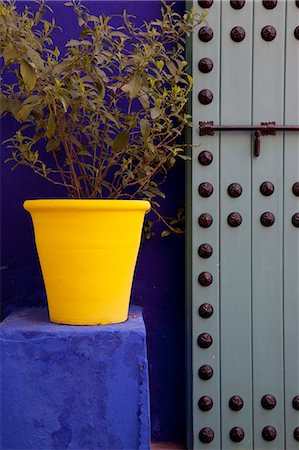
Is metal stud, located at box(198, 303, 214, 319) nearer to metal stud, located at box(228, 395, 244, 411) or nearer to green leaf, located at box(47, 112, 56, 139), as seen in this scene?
metal stud, located at box(228, 395, 244, 411)

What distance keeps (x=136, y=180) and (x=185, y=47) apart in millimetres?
501

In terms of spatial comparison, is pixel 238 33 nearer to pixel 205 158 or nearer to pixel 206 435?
pixel 205 158

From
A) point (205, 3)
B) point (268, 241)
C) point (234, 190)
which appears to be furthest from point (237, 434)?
point (205, 3)

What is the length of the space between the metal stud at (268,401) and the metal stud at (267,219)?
58 centimetres

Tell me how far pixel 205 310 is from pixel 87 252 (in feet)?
1.74

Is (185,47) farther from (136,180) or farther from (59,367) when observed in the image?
(59,367)

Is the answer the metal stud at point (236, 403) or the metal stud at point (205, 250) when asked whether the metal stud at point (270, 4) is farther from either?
the metal stud at point (236, 403)

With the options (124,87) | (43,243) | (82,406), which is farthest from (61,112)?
(82,406)

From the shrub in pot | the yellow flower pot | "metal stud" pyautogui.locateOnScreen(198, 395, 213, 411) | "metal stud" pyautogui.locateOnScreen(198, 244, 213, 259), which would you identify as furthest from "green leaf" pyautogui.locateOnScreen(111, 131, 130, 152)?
"metal stud" pyautogui.locateOnScreen(198, 395, 213, 411)

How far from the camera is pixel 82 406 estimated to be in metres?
1.91

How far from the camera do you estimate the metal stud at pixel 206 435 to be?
7.46 ft

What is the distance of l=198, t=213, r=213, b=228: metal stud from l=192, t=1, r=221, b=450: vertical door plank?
0.05 ft

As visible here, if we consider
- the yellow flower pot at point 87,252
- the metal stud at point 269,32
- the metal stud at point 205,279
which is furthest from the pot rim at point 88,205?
the metal stud at point 269,32

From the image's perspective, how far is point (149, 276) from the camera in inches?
94.5
